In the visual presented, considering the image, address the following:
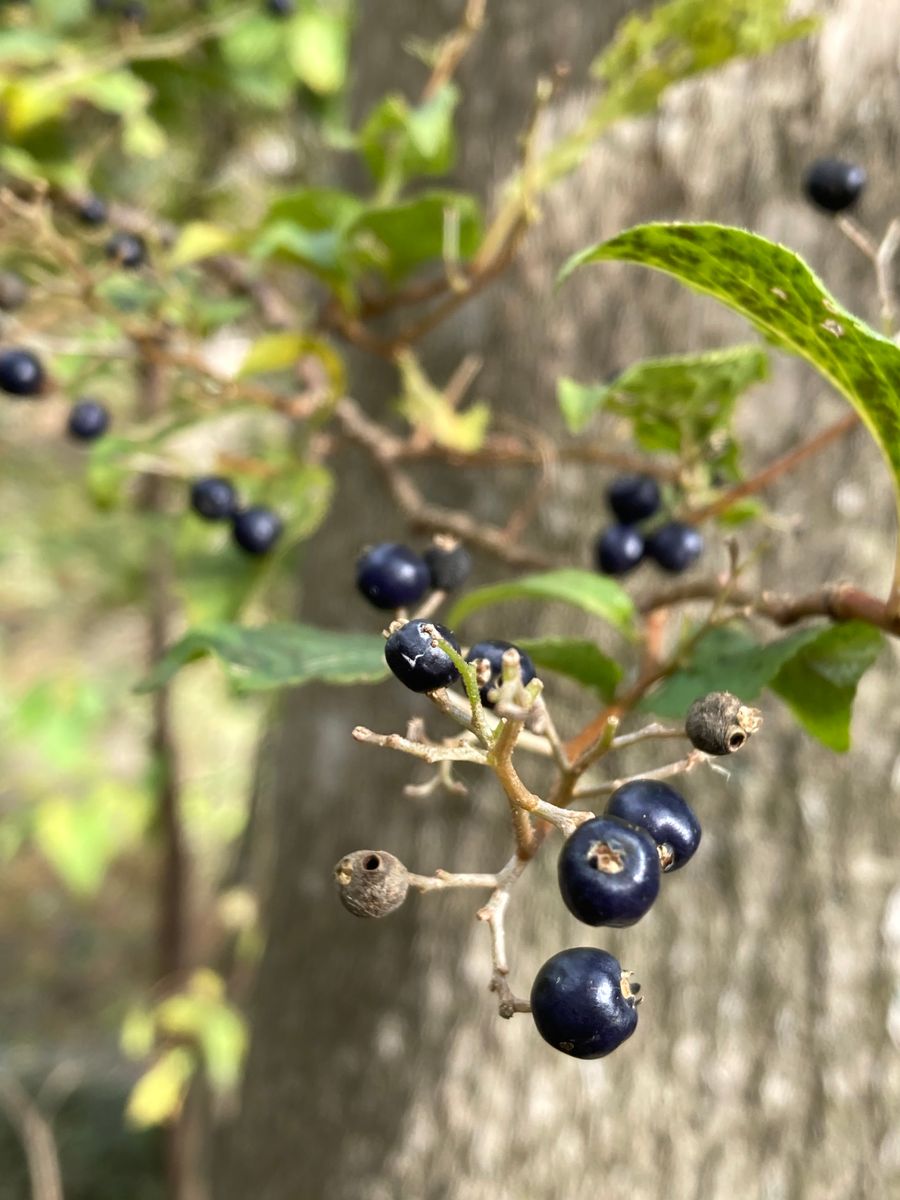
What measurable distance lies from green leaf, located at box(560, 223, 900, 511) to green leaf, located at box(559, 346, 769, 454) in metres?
0.20

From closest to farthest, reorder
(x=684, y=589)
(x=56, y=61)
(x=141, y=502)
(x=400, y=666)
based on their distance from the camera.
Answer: (x=400, y=666) < (x=684, y=589) < (x=56, y=61) < (x=141, y=502)

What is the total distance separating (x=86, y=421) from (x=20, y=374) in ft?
0.54

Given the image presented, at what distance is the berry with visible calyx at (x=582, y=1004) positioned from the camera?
458mm

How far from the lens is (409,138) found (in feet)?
3.73

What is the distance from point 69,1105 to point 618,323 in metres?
3.37

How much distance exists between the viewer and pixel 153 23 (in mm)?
1961

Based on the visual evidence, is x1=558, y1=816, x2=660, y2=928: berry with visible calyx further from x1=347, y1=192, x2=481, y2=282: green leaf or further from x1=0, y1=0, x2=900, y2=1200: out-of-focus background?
x1=347, y1=192, x2=481, y2=282: green leaf

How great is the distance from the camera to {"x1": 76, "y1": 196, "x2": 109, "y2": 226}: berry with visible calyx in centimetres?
145

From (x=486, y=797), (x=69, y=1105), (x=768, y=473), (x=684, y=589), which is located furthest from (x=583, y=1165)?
(x=69, y=1105)

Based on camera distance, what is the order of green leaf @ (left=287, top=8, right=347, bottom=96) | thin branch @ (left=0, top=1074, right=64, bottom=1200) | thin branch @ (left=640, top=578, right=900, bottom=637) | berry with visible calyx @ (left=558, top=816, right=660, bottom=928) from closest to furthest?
1. berry with visible calyx @ (left=558, top=816, right=660, bottom=928)
2. thin branch @ (left=640, top=578, right=900, bottom=637)
3. green leaf @ (left=287, top=8, right=347, bottom=96)
4. thin branch @ (left=0, top=1074, right=64, bottom=1200)

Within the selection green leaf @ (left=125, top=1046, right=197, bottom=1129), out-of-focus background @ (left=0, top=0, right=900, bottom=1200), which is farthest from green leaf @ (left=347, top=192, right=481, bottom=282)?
green leaf @ (left=125, top=1046, right=197, bottom=1129)

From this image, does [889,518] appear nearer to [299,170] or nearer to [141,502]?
[141,502]

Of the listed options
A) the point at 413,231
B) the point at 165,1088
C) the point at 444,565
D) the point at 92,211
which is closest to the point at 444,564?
the point at 444,565

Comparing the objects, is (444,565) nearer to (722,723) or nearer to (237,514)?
(722,723)
